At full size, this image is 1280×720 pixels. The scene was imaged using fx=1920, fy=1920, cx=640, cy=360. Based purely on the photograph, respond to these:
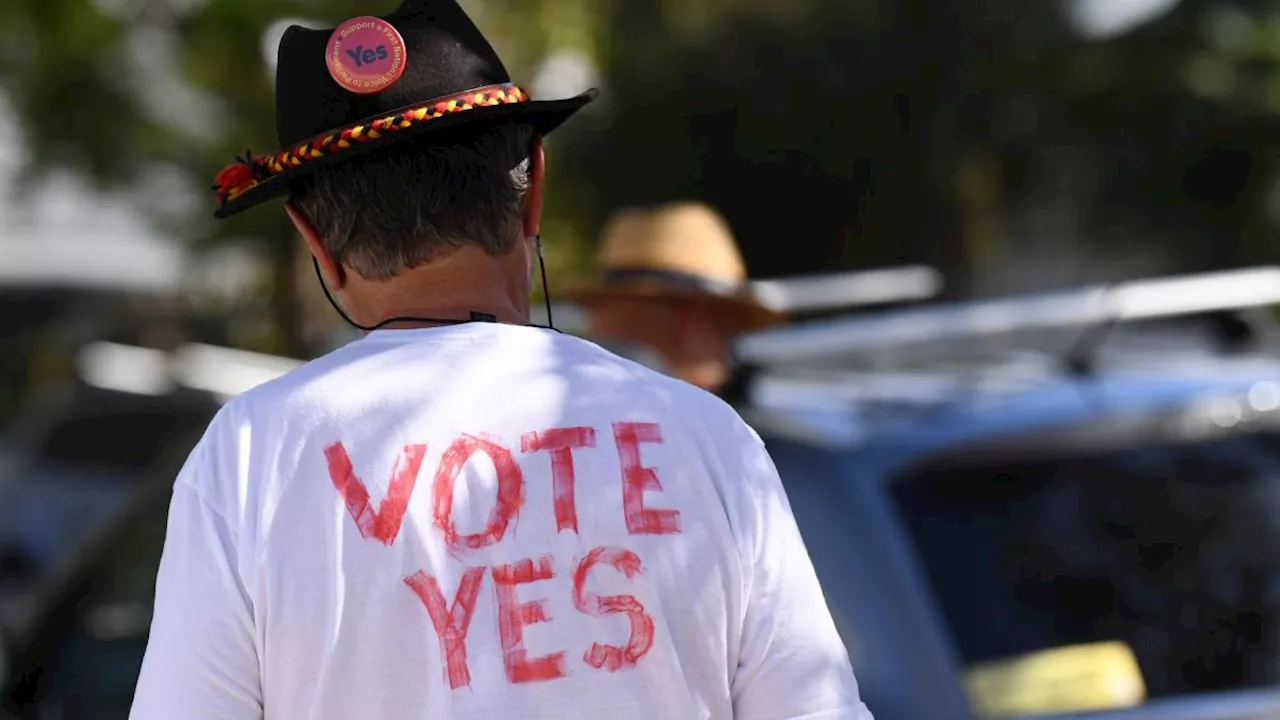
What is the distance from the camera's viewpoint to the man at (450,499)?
5.77 feet

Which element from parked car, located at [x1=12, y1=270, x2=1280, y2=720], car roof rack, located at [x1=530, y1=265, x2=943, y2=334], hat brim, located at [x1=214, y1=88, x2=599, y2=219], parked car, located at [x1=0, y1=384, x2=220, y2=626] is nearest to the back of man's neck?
hat brim, located at [x1=214, y1=88, x2=599, y2=219]

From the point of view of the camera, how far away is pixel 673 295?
4.95 m

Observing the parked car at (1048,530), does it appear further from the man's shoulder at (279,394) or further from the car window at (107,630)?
the car window at (107,630)

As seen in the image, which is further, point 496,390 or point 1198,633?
point 1198,633

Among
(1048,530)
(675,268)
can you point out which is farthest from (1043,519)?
(675,268)

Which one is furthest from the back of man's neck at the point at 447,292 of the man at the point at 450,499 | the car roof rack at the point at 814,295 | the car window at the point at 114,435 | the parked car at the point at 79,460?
the car window at the point at 114,435

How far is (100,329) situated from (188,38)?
3.71 meters

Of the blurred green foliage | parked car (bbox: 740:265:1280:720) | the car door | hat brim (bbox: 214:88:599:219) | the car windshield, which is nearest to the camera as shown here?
hat brim (bbox: 214:88:599:219)

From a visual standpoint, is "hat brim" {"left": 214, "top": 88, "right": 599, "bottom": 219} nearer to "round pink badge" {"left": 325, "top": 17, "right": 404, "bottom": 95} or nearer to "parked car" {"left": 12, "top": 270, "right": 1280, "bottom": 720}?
"round pink badge" {"left": 325, "top": 17, "right": 404, "bottom": 95}

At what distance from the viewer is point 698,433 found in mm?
1873

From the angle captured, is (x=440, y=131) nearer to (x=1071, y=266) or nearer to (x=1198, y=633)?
(x=1198, y=633)

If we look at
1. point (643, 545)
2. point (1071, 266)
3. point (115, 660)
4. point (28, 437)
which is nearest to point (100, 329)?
point (28, 437)

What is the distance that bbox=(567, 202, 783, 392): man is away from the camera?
16.0 ft

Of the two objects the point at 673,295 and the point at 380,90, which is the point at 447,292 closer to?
the point at 380,90
